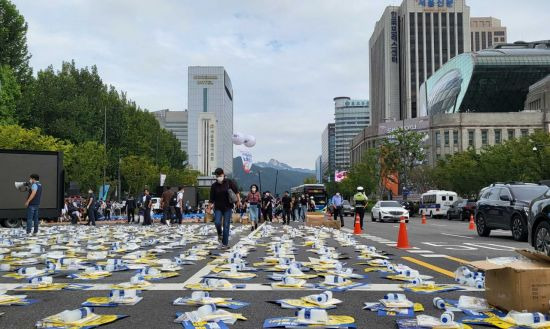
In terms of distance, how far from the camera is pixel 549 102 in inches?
4070

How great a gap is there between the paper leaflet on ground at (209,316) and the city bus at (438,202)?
137 ft

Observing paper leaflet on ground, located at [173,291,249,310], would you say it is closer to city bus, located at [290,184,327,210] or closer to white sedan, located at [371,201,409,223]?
white sedan, located at [371,201,409,223]

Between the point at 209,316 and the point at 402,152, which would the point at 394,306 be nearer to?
the point at 209,316

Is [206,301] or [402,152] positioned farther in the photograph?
[402,152]

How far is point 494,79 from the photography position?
116m

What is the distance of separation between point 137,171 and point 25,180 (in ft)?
129

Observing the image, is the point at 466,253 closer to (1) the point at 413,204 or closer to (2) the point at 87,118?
(1) the point at 413,204

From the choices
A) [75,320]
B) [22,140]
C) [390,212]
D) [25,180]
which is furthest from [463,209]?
[75,320]

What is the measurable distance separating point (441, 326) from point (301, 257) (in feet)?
19.0

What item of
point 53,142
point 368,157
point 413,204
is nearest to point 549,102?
point 368,157

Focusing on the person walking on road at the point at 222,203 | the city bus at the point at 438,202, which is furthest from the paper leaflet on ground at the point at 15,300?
the city bus at the point at 438,202

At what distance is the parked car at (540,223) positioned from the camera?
896 cm

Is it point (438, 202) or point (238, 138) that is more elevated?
point (238, 138)

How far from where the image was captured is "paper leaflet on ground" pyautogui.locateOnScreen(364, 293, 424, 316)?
4.77 m
